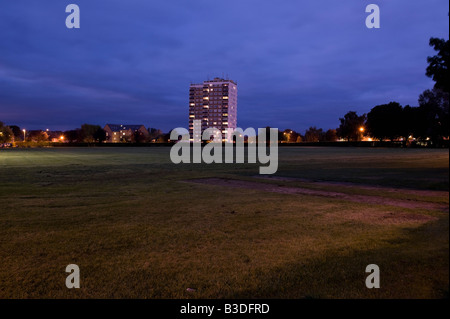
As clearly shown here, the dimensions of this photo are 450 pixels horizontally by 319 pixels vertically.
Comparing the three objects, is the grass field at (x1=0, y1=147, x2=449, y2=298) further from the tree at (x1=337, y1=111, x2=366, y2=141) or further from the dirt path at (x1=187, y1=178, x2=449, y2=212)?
the tree at (x1=337, y1=111, x2=366, y2=141)

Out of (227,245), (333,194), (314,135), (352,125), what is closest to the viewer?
(227,245)

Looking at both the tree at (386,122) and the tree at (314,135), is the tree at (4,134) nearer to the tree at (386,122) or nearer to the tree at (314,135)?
the tree at (386,122)

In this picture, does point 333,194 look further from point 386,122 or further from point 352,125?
point 352,125

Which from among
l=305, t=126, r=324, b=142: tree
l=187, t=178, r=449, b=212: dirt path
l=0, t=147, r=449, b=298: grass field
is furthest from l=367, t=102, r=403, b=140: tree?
l=0, t=147, r=449, b=298: grass field

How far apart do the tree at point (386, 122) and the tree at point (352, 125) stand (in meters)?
31.8

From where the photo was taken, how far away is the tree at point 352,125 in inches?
5207

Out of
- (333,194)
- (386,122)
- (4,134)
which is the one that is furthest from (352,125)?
(4,134)

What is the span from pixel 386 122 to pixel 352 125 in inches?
1704

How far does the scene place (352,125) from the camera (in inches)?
5246

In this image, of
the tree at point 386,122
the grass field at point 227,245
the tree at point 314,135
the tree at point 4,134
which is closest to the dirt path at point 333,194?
the grass field at point 227,245

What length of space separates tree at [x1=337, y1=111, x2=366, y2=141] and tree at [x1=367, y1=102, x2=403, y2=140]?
31790 millimetres
